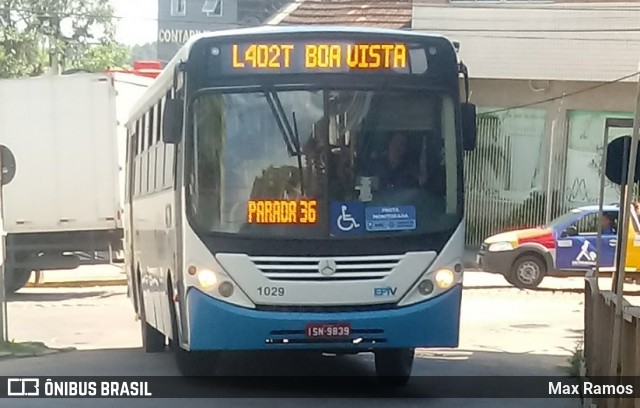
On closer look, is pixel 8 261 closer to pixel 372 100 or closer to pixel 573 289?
pixel 573 289

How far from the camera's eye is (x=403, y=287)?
10781 millimetres

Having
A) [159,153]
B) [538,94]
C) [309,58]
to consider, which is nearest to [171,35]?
[538,94]

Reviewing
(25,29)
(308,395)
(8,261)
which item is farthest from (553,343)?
(25,29)

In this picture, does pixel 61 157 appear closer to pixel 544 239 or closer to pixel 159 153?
pixel 544 239

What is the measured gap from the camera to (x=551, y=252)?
2508 centimetres

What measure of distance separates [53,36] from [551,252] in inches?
1169

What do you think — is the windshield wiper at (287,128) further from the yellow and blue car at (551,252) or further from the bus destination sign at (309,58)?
the yellow and blue car at (551,252)

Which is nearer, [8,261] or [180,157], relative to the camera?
[180,157]

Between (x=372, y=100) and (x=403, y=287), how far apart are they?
63.4 inches

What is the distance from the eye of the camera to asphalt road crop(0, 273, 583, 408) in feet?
36.8

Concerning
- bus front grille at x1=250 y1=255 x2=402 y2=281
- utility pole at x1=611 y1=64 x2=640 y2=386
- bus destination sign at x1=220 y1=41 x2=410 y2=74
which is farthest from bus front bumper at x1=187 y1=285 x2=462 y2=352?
bus destination sign at x1=220 y1=41 x2=410 y2=74

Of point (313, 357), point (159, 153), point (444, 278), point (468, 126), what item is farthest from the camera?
point (313, 357)

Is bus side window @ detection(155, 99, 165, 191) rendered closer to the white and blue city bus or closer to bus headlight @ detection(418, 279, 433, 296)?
the white and blue city bus

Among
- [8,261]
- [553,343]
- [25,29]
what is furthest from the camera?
[25,29]
